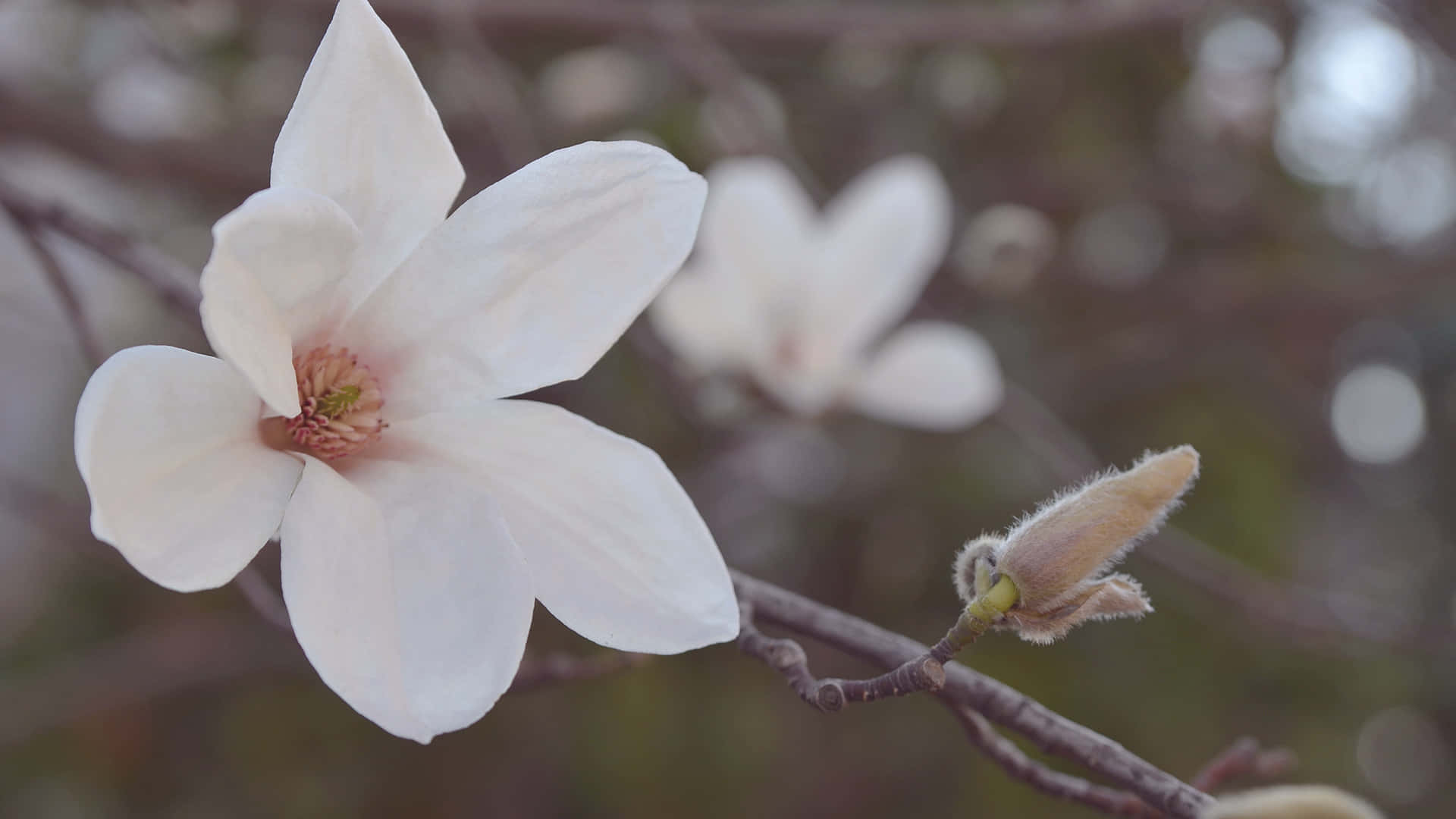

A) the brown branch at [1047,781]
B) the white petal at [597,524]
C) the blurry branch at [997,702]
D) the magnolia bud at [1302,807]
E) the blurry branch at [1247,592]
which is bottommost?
the blurry branch at [1247,592]

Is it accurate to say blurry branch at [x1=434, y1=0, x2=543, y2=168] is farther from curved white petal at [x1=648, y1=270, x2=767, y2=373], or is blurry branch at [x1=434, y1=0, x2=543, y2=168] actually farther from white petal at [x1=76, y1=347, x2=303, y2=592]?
white petal at [x1=76, y1=347, x2=303, y2=592]

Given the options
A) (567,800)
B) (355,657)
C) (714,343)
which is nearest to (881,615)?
(567,800)

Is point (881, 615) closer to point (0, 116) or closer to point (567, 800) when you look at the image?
point (567, 800)

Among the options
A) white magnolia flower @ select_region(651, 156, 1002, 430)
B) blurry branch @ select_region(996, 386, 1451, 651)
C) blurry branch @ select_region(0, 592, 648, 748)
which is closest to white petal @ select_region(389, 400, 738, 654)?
blurry branch @ select_region(996, 386, 1451, 651)

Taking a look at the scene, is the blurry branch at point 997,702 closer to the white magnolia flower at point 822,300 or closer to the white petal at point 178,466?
the white petal at point 178,466

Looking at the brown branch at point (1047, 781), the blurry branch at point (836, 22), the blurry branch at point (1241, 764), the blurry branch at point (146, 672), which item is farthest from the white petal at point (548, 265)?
the blurry branch at point (146, 672)

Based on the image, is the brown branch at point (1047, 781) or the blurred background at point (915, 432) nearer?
the brown branch at point (1047, 781)
